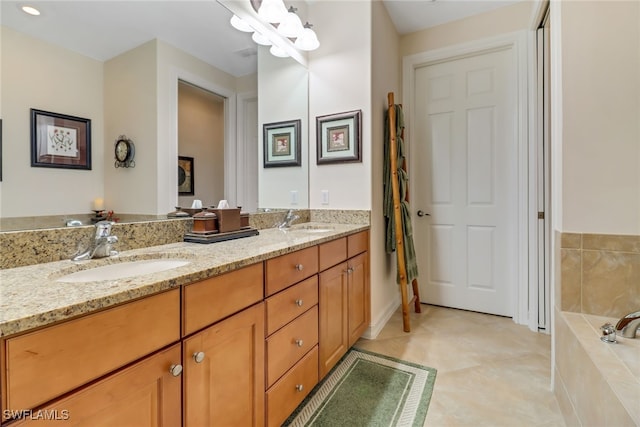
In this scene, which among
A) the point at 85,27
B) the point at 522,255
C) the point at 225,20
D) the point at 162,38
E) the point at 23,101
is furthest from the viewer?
the point at 522,255

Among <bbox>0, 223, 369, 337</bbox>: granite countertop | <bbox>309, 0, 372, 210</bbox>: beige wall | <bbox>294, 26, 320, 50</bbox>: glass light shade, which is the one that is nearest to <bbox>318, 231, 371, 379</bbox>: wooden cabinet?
<bbox>309, 0, 372, 210</bbox>: beige wall

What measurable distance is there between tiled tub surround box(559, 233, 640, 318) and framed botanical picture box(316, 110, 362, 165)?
4.39ft

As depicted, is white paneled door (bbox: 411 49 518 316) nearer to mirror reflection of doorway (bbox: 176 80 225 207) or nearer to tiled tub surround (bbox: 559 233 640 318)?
tiled tub surround (bbox: 559 233 640 318)

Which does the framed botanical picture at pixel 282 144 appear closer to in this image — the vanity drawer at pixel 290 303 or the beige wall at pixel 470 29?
the vanity drawer at pixel 290 303

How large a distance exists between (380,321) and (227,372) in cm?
161

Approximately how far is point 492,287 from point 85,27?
3.09 m

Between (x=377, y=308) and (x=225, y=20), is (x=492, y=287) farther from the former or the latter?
(x=225, y=20)

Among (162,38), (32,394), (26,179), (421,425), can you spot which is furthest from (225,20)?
(421,425)

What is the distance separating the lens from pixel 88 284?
70 cm

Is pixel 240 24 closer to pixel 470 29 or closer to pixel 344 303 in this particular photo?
pixel 344 303

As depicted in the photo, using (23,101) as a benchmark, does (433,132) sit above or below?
above

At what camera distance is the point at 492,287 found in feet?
8.48

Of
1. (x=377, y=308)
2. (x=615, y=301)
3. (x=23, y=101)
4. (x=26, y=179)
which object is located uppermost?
(x=23, y=101)

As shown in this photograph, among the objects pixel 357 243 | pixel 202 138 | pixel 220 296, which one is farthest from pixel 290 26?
pixel 220 296
